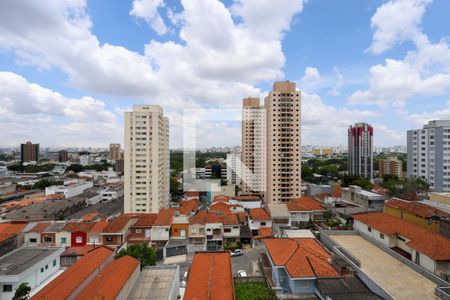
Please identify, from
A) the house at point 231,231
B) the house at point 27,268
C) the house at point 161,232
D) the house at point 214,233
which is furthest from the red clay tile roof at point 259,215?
the house at point 27,268

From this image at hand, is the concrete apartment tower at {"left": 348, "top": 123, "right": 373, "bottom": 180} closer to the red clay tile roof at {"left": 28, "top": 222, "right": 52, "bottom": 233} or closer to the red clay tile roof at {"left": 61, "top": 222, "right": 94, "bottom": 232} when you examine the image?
the red clay tile roof at {"left": 61, "top": 222, "right": 94, "bottom": 232}

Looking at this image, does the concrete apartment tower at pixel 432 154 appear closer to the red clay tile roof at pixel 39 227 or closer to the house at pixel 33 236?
the red clay tile roof at pixel 39 227

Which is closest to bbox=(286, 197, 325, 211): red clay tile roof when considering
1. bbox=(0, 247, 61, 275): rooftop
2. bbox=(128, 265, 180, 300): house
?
bbox=(128, 265, 180, 300): house

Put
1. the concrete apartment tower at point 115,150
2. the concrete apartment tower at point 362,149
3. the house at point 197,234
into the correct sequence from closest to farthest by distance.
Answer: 1. the house at point 197,234
2. the concrete apartment tower at point 362,149
3. the concrete apartment tower at point 115,150

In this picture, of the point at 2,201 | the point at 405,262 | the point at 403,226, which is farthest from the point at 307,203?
the point at 2,201

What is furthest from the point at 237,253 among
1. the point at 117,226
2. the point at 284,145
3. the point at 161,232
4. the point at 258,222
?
the point at 284,145

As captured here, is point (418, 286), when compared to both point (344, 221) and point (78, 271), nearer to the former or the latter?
point (344, 221)

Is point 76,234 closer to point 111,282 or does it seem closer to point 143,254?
point 143,254
